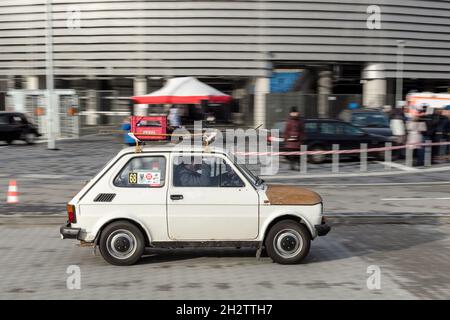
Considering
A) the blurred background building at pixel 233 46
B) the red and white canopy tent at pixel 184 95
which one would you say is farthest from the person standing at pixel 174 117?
the blurred background building at pixel 233 46

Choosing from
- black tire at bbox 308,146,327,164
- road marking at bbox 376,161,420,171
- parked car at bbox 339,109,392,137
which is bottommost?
road marking at bbox 376,161,420,171

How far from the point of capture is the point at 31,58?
3919 centimetres

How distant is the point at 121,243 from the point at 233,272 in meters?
1.43

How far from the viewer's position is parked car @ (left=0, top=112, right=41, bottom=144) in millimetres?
26000

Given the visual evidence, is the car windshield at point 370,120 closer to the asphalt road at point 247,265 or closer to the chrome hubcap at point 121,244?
the asphalt road at point 247,265

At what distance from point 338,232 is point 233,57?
93.9ft

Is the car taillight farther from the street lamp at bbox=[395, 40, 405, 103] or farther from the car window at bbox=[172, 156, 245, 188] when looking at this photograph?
the street lamp at bbox=[395, 40, 405, 103]

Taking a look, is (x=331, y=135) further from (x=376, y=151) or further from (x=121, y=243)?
(x=121, y=243)

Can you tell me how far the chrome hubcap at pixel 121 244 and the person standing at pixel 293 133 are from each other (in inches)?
431

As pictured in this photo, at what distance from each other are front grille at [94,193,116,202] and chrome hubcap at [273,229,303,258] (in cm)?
209

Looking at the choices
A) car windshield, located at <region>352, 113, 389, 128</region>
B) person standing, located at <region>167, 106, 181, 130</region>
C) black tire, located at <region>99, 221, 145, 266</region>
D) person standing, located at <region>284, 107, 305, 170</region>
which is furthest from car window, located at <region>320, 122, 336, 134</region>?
black tire, located at <region>99, 221, 145, 266</region>

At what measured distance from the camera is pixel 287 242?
7258 millimetres

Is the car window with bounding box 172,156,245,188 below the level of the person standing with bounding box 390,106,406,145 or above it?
below

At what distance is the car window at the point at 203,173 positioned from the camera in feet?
23.9
